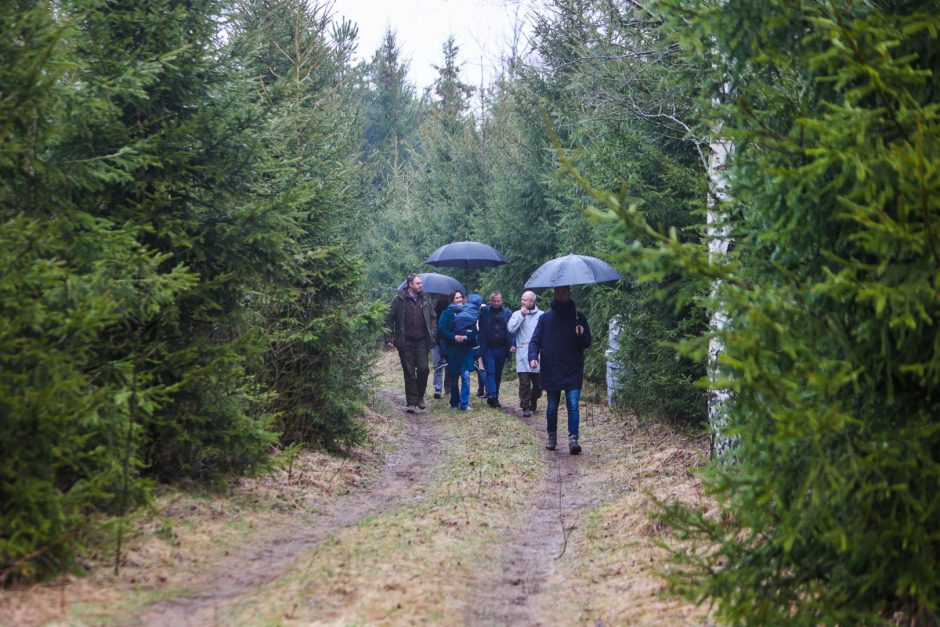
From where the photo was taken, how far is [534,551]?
7605mm

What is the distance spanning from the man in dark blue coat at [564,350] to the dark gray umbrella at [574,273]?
37.5 inches

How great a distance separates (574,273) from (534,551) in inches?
270

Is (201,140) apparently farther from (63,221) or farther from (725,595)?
(725,595)

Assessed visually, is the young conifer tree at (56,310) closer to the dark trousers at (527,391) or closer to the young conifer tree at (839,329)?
the young conifer tree at (839,329)

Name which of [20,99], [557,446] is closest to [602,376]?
[557,446]

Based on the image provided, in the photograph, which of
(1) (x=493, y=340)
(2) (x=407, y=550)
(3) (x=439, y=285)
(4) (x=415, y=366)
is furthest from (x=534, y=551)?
(3) (x=439, y=285)

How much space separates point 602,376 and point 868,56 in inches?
619

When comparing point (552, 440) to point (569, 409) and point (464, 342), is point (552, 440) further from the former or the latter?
point (464, 342)

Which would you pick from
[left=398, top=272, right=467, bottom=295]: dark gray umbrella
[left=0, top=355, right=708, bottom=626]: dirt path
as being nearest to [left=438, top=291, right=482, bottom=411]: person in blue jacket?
[left=398, top=272, right=467, bottom=295]: dark gray umbrella

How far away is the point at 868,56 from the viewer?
4133 mm

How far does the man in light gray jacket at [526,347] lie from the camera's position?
16219mm

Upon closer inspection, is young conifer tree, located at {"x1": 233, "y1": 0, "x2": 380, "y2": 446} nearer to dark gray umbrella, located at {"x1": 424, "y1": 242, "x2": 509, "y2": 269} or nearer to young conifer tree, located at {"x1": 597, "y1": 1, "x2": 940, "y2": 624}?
young conifer tree, located at {"x1": 597, "y1": 1, "x2": 940, "y2": 624}

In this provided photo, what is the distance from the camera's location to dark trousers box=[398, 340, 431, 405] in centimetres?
1642

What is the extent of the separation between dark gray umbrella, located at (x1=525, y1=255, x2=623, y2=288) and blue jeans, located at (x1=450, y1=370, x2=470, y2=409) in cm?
336
